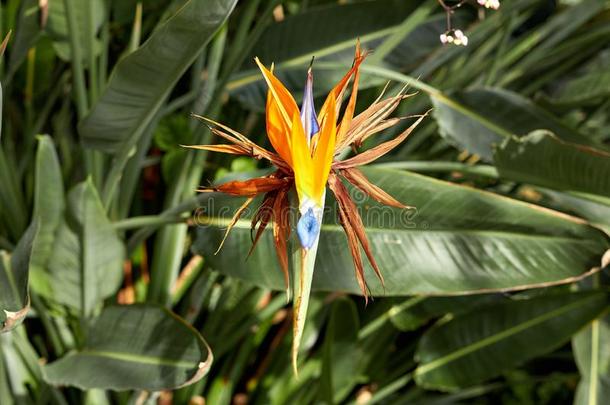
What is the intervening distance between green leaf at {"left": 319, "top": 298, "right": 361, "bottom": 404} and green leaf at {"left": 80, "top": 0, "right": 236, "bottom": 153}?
324 mm

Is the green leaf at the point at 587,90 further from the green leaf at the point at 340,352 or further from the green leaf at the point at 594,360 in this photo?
the green leaf at the point at 340,352

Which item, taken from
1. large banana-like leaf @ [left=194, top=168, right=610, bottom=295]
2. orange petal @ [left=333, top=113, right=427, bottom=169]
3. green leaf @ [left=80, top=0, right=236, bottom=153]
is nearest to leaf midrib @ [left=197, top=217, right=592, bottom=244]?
large banana-like leaf @ [left=194, top=168, right=610, bottom=295]

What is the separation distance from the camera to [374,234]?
0.75 metres

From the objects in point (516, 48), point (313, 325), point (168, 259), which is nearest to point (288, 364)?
point (313, 325)

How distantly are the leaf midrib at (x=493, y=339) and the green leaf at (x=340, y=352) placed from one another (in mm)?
88

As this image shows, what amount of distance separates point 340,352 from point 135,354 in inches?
11.4

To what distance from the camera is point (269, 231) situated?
0.76 m

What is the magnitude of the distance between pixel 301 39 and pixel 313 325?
386 mm

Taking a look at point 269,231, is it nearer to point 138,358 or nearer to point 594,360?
point 138,358

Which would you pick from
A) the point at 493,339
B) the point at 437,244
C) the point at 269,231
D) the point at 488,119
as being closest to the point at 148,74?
the point at 269,231

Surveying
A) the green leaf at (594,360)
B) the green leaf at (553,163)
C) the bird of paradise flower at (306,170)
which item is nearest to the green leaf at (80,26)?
the bird of paradise flower at (306,170)

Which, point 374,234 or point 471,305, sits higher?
point 374,234

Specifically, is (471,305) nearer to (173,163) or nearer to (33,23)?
(173,163)

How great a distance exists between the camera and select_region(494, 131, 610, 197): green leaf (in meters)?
0.77
